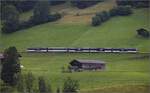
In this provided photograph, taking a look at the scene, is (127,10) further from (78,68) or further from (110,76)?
(110,76)

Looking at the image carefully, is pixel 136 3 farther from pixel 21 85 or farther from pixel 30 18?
pixel 21 85

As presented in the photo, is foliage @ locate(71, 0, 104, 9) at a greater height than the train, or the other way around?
foliage @ locate(71, 0, 104, 9)

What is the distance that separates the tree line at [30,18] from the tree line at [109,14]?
2017 millimetres

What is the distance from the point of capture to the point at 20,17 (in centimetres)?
2920

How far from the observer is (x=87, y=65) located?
21.1 metres

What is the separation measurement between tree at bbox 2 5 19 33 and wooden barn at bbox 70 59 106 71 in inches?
234

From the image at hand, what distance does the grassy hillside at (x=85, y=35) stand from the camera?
24953mm

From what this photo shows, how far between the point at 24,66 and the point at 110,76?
3298 millimetres

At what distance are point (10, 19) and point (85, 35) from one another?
361cm

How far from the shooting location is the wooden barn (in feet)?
68.4

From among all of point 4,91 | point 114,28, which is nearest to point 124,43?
point 114,28

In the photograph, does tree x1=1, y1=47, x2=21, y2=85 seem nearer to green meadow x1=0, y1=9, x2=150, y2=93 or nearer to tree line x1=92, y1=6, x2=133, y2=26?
green meadow x1=0, y1=9, x2=150, y2=93

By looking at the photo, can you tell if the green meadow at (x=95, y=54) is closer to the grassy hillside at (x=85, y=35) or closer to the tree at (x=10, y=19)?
the grassy hillside at (x=85, y=35)

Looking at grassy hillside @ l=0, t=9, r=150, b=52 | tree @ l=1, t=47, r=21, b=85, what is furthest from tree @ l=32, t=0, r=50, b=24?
tree @ l=1, t=47, r=21, b=85
